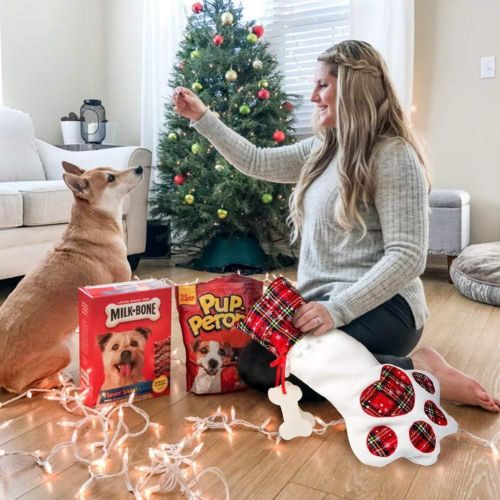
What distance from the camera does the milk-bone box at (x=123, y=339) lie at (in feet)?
4.64

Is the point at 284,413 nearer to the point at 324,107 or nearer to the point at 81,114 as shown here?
the point at 324,107

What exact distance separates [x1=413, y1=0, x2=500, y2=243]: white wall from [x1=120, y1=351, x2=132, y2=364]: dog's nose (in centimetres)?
254

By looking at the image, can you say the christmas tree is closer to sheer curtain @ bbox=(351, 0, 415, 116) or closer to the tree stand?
the tree stand

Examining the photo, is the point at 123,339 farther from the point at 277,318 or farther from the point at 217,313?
the point at 277,318

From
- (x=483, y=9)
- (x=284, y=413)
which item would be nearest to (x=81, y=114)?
(x=483, y=9)

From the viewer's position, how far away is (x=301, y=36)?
3.83m

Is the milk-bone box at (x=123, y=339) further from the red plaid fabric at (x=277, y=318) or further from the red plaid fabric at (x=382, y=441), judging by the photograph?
the red plaid fabric at (x=382, y=441)

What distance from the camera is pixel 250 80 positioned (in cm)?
339

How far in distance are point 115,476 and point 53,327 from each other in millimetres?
541

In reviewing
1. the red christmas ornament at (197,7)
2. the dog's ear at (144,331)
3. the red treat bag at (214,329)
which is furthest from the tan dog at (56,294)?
the red christmas ornament at (197,7)

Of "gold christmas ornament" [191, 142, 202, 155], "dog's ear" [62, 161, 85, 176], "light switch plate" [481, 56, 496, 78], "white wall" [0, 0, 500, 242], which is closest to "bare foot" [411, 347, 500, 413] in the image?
"dog's ear" [62, 161, 85, 176]

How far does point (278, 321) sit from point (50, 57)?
3.63m

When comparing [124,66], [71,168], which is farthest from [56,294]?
[124,66]

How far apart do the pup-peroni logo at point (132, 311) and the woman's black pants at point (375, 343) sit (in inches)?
10.6
